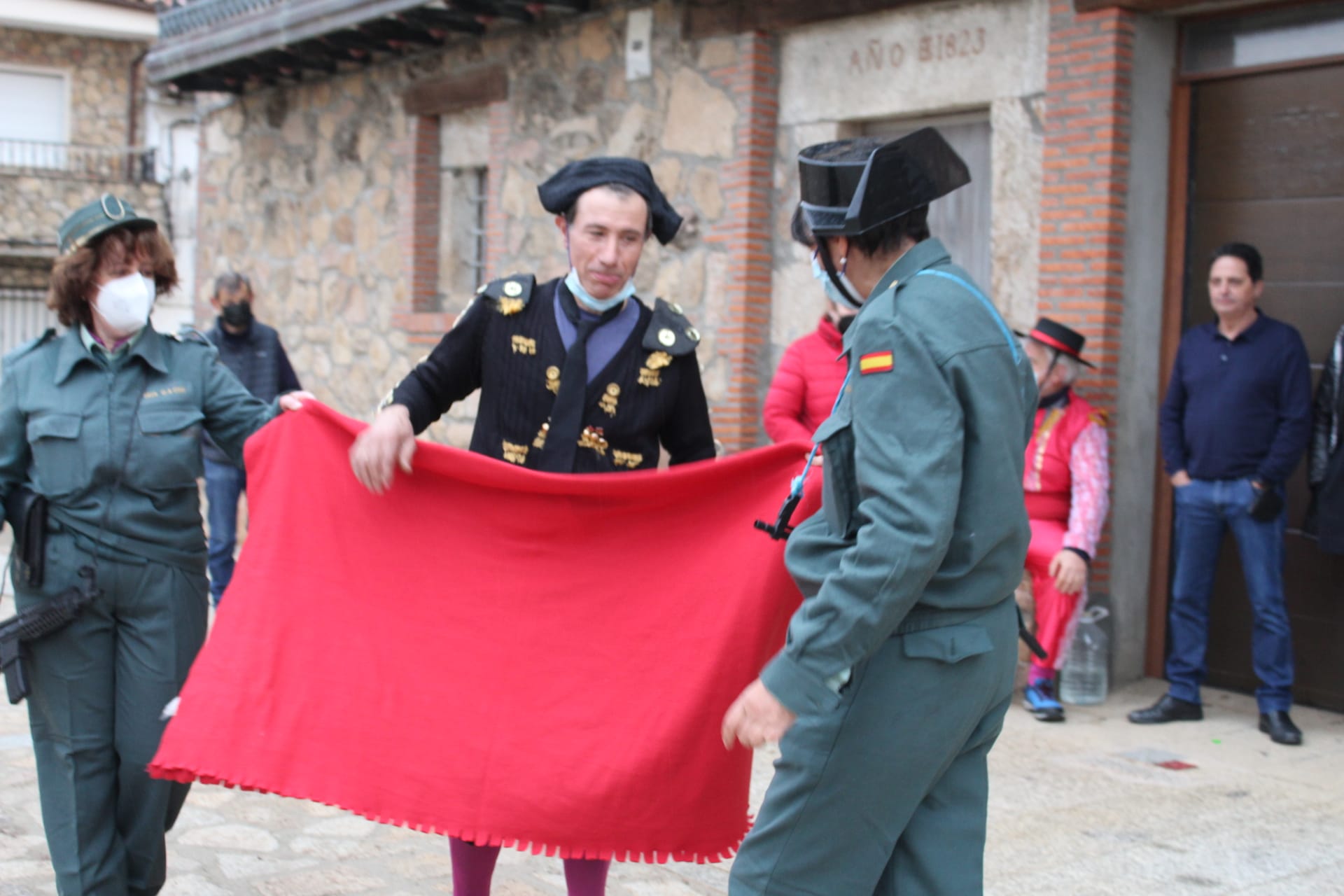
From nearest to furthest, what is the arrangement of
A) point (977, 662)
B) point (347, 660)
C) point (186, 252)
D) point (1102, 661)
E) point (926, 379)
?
1. point (926, 379)
2. point (977, 662)
3. point (347, 660)
4. point (1102, 661)
5. point (186, 252)

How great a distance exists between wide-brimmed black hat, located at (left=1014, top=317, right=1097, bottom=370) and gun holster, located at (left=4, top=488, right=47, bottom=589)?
4.45m

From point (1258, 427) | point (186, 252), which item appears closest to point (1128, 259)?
point (1258, 427)

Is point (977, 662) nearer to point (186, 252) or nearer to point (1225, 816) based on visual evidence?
point (1225, 816)

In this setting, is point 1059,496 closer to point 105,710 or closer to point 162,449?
point 162,449

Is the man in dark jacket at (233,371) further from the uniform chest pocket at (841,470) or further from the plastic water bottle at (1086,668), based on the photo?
the uniform chest pocket at (841,470)

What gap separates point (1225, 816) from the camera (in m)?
5.30

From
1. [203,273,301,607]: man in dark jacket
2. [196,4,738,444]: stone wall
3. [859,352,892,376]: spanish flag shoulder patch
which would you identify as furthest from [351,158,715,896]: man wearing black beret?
[196,4,738,444]: stone wall

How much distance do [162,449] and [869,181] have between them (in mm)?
1988

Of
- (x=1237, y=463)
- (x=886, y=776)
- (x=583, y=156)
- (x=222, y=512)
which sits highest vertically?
(x=583, y=156)

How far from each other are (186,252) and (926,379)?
24873 mm

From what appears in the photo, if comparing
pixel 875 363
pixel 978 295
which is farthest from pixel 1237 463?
pixel 875 363

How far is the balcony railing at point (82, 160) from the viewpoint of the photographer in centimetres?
2941

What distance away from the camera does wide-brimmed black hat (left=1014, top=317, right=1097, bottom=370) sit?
6.57 meters

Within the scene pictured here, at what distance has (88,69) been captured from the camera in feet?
99.6
